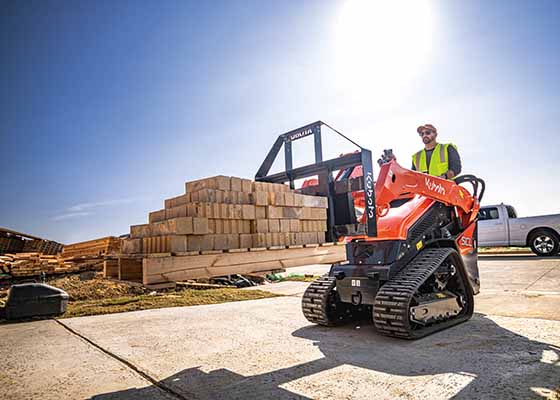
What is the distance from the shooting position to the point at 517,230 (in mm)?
13398

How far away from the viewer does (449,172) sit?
4.98m

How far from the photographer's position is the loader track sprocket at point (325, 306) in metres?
4.22

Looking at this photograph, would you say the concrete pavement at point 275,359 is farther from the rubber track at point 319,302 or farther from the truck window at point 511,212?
the truck window at point 511,212

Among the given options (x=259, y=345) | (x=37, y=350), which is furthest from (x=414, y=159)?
(x=37, y=350)

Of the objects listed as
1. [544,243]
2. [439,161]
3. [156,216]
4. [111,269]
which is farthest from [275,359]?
[544,243]

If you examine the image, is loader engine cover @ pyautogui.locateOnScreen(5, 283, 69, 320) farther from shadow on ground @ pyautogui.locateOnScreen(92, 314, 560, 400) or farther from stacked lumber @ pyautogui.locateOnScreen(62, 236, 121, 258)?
stacked lumber @ pyautogui.locateOnScreen(62, 236, 121, 258)

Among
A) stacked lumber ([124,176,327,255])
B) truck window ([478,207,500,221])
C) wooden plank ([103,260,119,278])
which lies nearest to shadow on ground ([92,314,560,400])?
stacked lumber ([124,176,327,255])

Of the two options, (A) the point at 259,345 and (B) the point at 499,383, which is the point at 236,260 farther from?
(B) the point at 499,383

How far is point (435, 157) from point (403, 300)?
8.31 ft

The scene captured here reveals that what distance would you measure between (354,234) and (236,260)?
1.80 metres

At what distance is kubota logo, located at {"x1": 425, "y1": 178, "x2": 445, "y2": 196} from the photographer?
13.8 feet

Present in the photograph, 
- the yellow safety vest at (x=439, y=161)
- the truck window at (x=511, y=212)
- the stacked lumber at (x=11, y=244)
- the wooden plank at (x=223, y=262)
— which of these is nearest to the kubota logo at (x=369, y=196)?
the wooden plank at (x=223, y=262)

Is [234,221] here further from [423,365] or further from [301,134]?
[423,365]

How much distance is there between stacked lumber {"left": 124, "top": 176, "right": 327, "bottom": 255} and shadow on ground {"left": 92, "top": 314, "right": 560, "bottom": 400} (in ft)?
6.67
